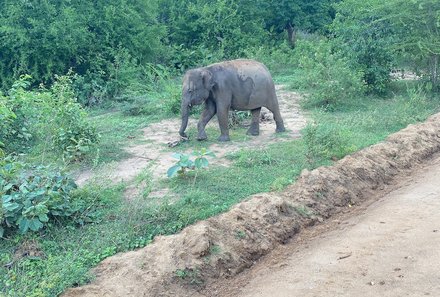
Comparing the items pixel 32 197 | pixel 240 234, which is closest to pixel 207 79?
pixel 240 234

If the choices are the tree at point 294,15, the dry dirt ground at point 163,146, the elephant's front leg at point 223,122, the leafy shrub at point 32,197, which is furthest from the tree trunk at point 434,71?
the leafy shrub at point 32,197

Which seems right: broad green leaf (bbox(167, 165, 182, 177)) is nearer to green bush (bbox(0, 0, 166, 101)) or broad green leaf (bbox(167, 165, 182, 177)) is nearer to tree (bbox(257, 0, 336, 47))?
green bush (bbox(0, 0, 166, 101))

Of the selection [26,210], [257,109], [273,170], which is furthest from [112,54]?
[26,210]

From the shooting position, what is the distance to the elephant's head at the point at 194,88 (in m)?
9.57

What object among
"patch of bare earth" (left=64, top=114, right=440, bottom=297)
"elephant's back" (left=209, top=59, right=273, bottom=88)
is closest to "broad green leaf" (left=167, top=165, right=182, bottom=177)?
"patch of bare earth" (left=64, top=114, right=440, bottom=297)

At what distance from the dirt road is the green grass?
1.01m

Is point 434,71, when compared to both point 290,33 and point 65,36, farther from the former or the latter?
point 290,33

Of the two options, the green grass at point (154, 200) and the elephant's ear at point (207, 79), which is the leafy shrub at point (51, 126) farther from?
the elephant's ear at point (207, 79)

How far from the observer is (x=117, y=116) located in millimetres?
12297

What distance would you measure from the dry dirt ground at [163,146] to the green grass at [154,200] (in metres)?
0.26

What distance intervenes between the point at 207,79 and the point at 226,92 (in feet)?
1.51

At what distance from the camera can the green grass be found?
5324 millimetres

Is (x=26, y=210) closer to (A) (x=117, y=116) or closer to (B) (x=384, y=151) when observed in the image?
(B) (x=384, y=151)

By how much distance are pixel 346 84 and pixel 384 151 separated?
4097 mm
